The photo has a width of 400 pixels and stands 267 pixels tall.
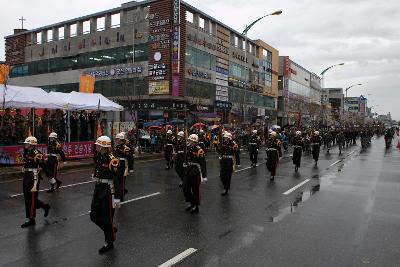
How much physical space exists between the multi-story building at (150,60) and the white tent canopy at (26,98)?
13379 mm

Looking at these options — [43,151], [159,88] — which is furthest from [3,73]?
[159,88]

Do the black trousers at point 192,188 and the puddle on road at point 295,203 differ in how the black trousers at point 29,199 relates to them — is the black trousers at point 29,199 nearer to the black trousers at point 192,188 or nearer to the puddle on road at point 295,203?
the black trousers at point 192,188

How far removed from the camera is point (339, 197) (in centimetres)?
1167

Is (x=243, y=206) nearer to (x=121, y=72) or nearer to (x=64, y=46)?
(x=121, y=72)

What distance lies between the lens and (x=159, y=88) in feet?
130

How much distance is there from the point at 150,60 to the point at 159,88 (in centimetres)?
296

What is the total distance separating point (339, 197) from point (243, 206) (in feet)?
10.2

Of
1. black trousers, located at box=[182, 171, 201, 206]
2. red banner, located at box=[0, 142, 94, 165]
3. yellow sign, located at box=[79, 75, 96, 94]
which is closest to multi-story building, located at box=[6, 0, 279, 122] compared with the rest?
yellow sign, located at box=[79, 75, 96, 94]

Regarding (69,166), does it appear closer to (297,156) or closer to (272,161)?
(272,161)

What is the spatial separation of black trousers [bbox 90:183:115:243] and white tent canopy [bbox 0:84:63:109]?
12.2m

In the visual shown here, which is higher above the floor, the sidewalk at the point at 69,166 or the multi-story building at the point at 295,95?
the multi-story building at the point at 295,95

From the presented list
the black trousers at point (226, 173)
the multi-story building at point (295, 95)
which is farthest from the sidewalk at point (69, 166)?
the multi-story building at point (295, 95)

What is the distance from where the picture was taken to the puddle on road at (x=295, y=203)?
9031mm

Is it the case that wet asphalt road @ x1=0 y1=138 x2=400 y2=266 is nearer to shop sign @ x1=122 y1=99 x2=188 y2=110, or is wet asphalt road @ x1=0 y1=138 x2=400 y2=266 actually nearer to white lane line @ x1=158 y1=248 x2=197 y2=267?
white lane line @ x1=158 y1=248 x2=197 y2=267
